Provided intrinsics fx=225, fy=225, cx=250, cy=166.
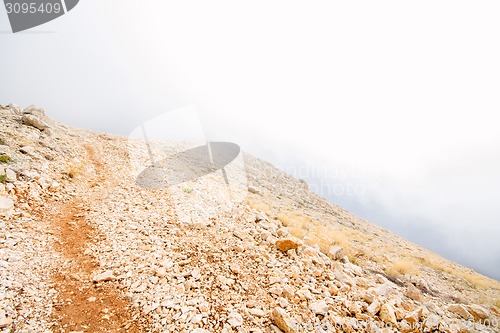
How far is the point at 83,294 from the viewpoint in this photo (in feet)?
16.5

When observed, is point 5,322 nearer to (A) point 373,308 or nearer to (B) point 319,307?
(B) point 319,307

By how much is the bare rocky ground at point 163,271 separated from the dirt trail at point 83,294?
0.9 inches

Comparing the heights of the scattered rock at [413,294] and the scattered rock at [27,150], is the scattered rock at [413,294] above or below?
below

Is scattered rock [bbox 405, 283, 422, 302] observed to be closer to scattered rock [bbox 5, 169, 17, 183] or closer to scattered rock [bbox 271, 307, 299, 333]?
scattered rock [bbox 271, 307, 299, 333]

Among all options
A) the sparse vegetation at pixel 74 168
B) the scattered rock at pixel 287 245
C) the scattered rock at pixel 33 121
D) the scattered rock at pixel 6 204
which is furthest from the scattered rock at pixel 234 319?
the scattered rock at pixel 33 121

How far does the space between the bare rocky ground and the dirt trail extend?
24mm

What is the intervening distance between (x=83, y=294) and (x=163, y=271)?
1691mm

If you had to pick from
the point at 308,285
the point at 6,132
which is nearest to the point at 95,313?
the point at 308,285

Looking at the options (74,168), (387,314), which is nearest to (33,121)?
(74,168)

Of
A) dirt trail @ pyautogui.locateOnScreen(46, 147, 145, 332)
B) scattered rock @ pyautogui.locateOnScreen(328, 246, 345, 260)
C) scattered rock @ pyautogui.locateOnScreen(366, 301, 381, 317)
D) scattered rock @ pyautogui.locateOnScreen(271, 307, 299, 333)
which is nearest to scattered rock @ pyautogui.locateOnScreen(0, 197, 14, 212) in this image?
dirt trail @ pyautogui.locateOnScreen(46, 147, 145, 332)

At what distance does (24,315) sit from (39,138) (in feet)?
35.9

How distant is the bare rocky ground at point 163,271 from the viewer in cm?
468

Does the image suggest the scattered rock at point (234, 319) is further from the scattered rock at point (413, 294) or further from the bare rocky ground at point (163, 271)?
the scattered rock at point (413, 294)

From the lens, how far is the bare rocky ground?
15.3 ft
